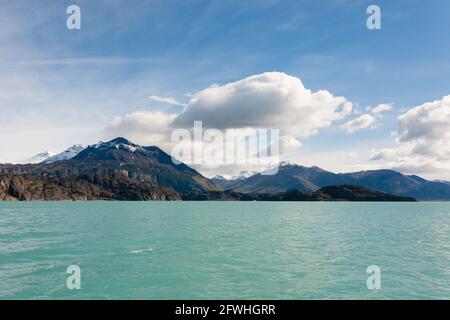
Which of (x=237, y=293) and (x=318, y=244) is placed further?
(x=318, y=244)

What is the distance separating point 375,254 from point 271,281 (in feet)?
98.9

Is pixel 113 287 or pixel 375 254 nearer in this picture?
pixel 113 287

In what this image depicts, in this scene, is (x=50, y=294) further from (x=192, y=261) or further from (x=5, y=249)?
(x=5, y=249)

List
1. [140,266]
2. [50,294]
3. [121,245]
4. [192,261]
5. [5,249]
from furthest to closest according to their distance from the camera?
[121,245] < [5,249] < [192,261] < [140,266] < [50,294]

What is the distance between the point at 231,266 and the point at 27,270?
27.4 meters

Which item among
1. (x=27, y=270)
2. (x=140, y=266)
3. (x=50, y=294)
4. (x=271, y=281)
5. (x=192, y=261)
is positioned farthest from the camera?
(x=192, y=261)

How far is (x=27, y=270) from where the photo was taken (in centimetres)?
4547

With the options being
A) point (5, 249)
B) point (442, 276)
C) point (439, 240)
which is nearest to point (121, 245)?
point (5, 249)

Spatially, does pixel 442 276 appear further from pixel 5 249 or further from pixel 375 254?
pixel 5 249

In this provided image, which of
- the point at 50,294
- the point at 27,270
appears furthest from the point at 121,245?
the point at 50,294

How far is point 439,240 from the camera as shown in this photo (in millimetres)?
84938
